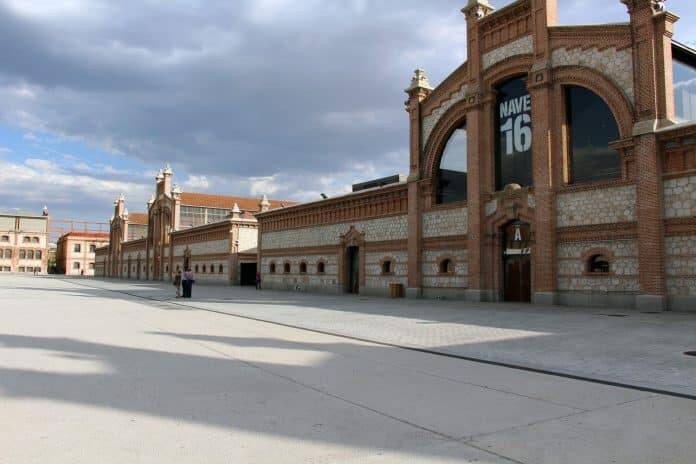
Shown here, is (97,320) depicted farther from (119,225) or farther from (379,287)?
(119,225)

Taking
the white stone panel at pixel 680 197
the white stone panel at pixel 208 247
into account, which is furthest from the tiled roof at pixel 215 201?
the white stone panel at pixel 680 197

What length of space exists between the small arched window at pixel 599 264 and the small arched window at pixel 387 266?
1148cm

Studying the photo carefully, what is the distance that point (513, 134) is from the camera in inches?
946

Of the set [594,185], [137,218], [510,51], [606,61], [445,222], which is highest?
[510,51]

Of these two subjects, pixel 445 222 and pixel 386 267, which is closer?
pixel 445 222

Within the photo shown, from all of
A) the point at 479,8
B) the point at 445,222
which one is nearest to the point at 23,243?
the point at 445,222

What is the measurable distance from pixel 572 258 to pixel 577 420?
1666 centimetres

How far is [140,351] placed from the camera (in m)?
9.51

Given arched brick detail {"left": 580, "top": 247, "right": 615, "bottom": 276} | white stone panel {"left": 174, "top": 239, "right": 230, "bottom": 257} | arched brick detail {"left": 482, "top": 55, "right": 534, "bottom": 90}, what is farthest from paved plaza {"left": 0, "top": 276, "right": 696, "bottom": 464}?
white stone panel {"left": 174, "top": 239, "right": 230, "bottom": 257}

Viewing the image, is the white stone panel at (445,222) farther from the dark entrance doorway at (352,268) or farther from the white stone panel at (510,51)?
the white stone panel at (510,51)

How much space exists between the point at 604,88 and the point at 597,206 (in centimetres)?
453

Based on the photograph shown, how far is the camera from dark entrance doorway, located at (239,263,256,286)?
159 feet

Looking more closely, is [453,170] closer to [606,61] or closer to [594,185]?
[594,185]

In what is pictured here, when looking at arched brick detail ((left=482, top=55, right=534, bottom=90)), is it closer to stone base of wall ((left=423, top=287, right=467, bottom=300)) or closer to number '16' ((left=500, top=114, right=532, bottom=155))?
number '16' ((left=500, top=114, right=532, bottom=155))
